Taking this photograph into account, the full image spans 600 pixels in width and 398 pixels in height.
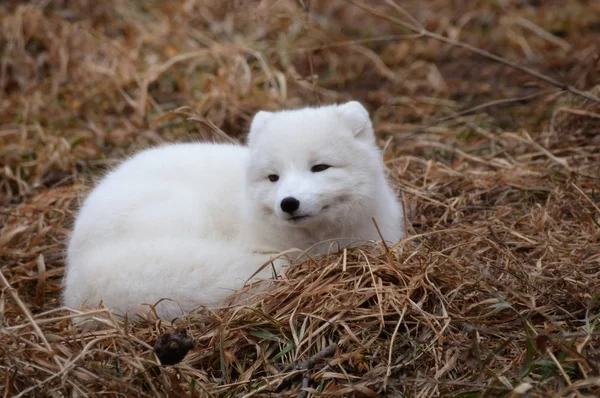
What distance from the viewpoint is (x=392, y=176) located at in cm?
491

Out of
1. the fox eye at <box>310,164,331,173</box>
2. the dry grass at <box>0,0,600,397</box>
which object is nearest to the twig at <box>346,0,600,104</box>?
the dry grass at <box>0,0,600,397</box>

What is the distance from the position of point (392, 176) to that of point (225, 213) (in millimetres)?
1436

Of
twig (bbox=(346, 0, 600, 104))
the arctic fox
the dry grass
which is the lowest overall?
the dry grass

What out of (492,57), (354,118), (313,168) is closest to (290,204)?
(313,168)

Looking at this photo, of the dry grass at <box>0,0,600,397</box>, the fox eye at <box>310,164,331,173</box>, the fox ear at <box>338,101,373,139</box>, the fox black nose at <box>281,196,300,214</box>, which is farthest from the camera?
the fox ear at <box>338,101,373,139</box>

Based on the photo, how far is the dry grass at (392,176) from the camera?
2.85 metres

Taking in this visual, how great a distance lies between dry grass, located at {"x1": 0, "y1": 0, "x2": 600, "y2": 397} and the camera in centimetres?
285

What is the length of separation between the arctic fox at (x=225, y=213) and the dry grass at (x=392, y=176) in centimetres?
17

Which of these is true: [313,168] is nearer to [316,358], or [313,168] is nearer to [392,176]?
[316,358]

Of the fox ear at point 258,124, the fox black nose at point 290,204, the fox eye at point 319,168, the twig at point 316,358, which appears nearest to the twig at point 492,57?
the fox ear at point 258,124

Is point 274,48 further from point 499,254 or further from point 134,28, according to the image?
point 499,254

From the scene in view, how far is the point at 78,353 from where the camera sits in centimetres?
284

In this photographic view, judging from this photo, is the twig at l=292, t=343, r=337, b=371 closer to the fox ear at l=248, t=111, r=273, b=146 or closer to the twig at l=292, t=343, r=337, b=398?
the twig at l=292, t=343, r=337, b=398

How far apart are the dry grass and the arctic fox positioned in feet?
0.55
